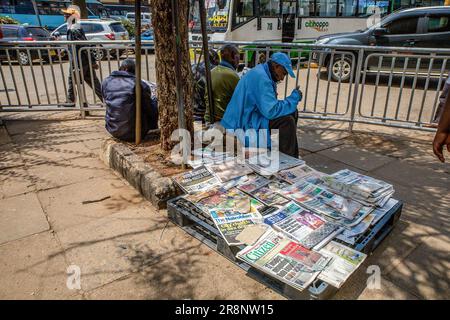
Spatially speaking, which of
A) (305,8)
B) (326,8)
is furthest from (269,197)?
(326,8)

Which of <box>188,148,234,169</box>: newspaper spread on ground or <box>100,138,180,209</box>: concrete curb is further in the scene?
<box>188,148,234,169</box>: newspaper spread on ground

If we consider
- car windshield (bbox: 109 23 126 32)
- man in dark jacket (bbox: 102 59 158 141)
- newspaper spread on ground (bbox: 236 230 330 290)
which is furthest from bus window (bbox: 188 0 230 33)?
newspaper spread on ground (bbox: 236 230 330 290)

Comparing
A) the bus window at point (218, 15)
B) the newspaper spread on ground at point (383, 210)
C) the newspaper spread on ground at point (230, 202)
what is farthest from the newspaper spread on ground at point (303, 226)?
the bus window at point (218, 15)

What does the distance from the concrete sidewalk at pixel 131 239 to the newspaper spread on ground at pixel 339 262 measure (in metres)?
0.20

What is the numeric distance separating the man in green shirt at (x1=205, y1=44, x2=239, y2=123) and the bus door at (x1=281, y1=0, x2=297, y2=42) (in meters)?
8.50

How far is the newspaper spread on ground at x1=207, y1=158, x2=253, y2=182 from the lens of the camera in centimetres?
321

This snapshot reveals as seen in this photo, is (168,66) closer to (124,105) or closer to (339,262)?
(124,105)

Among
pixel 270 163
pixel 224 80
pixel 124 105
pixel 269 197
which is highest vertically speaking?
pixel 224 80

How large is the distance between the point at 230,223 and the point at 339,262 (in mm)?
804

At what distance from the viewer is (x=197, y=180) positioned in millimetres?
3186

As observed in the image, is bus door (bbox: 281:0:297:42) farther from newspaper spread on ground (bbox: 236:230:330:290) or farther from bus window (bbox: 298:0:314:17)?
newspaper spread on ground (bbox: 236:230:330:290)

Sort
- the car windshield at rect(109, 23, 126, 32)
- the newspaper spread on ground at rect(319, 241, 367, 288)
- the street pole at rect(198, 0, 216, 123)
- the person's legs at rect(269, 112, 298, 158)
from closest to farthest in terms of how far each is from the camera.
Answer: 1. the newspaper spread on ground at rect(319, 241, 367, 288)
2. the person's legs at rect(269, 112, 298, 158)
3. the street pole at rect(198, 0, 216, 123)
4. the car windshield at rect(109, 23, 126, 32)
